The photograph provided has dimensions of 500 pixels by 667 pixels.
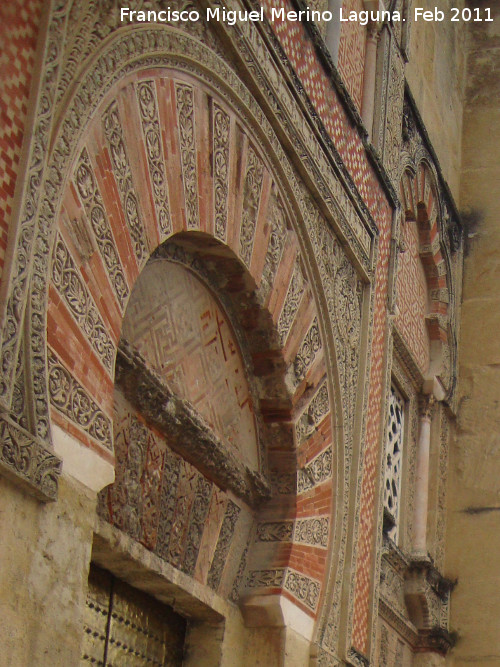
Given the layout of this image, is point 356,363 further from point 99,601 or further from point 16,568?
point 16,568

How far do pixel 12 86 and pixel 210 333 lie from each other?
1.64 meters

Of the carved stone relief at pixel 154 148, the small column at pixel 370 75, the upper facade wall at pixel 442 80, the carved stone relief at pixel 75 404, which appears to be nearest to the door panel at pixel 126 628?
the carved stone relief at pixel 75 404

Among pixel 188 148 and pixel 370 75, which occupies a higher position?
pixel 370 75

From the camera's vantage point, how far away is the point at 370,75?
591 centimetres

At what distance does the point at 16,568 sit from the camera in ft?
8.63

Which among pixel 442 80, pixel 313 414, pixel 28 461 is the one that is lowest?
pixel 28 461

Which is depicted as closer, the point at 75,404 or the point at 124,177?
the point at 75,404

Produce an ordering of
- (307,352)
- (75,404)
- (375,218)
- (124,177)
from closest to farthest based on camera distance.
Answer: (75,404), (124,177), (307,352), (375,218)

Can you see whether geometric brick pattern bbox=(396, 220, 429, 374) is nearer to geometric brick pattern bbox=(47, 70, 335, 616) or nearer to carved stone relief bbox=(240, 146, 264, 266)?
geometric brick pattern bbox=(47, 70, 335, 616)

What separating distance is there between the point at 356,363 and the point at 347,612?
102 cm

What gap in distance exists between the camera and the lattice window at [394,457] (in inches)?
255

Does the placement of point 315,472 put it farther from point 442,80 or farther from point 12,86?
point 442,80

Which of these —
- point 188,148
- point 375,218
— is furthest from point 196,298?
point 375,218

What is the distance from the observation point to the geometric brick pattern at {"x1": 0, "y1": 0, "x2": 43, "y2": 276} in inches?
109
